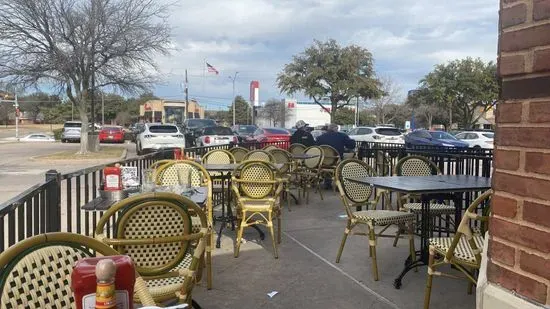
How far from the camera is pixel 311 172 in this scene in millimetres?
9570

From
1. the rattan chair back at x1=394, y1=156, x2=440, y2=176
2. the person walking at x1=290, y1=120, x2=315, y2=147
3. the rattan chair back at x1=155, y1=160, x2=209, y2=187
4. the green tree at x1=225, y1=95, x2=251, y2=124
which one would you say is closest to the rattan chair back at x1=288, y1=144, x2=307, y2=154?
the person walking at x1=290, y1=120, x2=315, y2=147

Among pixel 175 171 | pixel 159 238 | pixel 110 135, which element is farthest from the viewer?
pixel 110 135

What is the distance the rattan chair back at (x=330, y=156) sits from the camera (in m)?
10.1

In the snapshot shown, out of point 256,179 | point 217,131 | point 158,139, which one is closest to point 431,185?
point 256,179

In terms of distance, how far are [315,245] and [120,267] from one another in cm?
455

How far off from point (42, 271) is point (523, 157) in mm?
1862

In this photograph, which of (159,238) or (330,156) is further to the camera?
(330,156)

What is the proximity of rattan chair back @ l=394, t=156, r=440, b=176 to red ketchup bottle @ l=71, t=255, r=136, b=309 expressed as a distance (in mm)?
5141

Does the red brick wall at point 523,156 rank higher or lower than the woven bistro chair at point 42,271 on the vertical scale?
higher

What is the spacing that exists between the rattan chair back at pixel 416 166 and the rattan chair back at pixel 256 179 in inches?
62.7

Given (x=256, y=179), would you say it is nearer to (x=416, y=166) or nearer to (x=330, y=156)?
(x=416, y=166)

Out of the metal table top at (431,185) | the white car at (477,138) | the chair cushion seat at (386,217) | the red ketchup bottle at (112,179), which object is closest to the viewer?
the red ketchup bottle at (112,179)

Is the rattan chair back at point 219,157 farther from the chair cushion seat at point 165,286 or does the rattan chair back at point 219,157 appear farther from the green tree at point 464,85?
the green tree at point 464,85

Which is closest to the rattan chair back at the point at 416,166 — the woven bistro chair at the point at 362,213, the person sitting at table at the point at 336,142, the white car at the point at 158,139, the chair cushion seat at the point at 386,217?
the woven bistro chair at the point at 362,213
